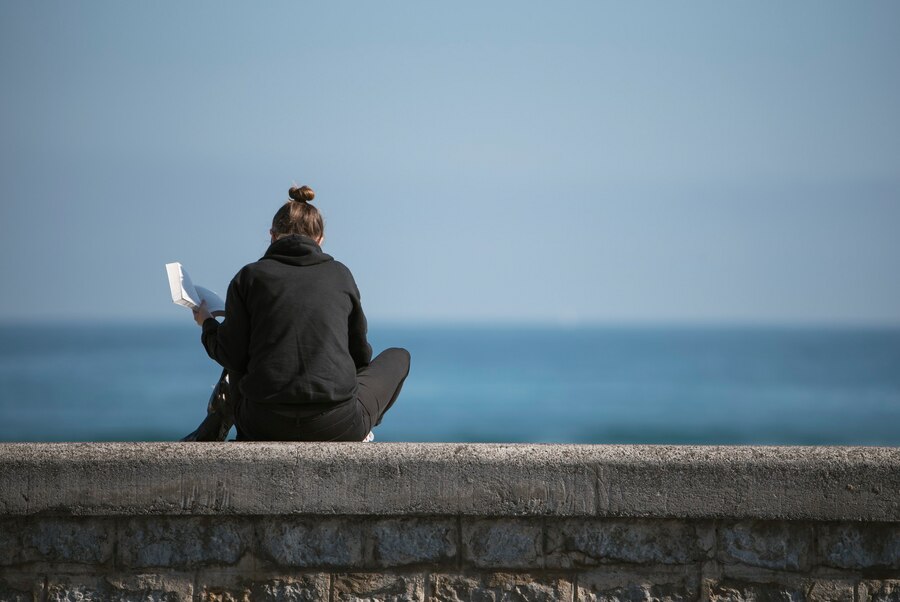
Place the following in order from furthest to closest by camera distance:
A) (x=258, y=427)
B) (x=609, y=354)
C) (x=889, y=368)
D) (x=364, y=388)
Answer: (x=609, y=354), (x=889, y=368), (x=364, y=388), (x=258, y=427)

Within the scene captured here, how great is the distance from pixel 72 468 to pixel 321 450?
814 millimetres

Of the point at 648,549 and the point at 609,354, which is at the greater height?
the point at 609,354

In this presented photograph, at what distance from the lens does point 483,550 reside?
3.94 metres

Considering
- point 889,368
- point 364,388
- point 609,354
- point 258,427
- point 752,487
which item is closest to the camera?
point 752,487

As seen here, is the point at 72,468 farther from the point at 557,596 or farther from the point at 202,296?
the point at 557,596

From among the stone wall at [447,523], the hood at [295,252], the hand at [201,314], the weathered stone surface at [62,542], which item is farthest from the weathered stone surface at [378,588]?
the hand at [201,314]

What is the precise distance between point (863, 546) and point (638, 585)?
29.3 inches

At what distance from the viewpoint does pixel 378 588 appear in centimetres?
394

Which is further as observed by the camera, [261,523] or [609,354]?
[609,354]

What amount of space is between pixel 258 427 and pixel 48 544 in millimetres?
835

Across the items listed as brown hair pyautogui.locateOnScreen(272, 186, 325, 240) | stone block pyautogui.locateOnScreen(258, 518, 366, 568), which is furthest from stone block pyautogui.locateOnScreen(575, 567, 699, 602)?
brown hair pyautogui.locateOnScreen(272, 186, 325, 240)

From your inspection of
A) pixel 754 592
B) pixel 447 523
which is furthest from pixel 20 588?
pixel 754 592

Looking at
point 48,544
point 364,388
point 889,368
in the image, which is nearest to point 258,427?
point 364,388

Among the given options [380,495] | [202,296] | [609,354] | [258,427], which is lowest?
[380,495]
